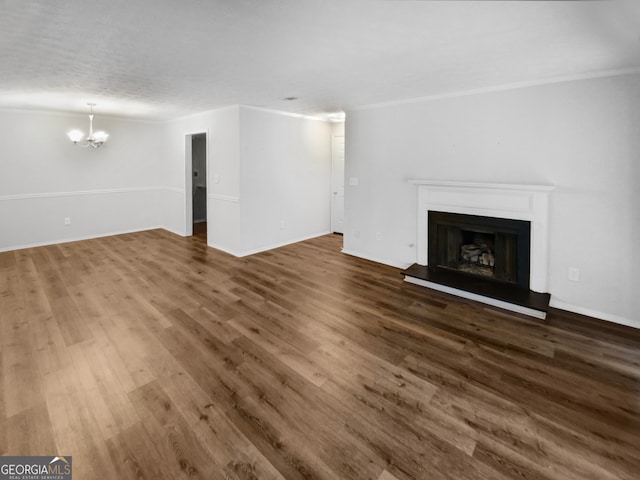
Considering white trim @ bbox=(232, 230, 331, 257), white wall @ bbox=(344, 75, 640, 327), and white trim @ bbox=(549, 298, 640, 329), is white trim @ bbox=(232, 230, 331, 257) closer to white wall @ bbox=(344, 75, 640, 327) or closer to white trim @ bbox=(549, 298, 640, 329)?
white wall @ bbox=(344, 75, 640, 327)

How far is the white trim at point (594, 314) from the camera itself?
306cm

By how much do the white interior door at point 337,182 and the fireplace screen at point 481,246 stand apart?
281 centimetres

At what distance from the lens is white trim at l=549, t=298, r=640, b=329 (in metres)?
3.06

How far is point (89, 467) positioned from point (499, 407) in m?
2.36

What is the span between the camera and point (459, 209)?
12.9 feet

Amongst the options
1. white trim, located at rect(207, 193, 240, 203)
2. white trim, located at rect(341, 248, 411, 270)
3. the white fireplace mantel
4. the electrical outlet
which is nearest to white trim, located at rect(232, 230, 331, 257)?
white trim, located at rect(207, 193, 240, 203)

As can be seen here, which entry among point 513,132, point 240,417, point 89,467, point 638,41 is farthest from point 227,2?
point 513,132

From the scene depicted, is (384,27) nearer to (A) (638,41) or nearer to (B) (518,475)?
(A) (638,41)

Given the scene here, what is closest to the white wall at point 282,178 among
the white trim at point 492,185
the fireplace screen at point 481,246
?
the white trim at point 492,185

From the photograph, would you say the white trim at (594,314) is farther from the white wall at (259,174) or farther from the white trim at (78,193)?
the white trim at (78,193)

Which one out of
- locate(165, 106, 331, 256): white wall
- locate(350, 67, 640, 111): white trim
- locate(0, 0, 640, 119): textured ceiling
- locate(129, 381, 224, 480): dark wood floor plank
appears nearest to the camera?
locate(129, 381, 224, 480): dark wood floor plank

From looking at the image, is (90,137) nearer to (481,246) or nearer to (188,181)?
(188,181)

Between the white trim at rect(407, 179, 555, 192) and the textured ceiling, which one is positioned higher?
the textured ceiling

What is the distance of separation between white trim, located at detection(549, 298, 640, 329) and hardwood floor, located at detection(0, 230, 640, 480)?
5.0 inches
